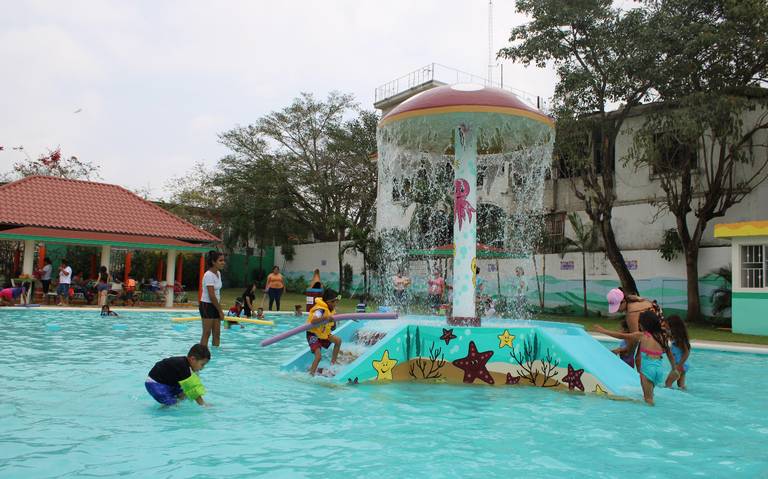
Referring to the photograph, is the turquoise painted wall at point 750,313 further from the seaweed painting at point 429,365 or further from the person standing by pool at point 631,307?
the seaweed painting at point 429,365

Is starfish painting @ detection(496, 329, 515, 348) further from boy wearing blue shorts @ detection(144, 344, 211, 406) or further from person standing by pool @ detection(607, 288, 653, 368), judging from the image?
boy wearing blue shorts @ detection(144, 344, 211, 406)

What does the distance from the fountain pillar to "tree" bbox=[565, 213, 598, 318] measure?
17110mm

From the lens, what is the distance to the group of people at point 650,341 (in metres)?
7.64

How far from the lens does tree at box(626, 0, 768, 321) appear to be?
61.0ft

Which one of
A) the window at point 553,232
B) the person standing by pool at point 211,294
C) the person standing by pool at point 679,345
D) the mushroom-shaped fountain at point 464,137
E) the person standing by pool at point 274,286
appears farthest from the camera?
the window at point 553,232

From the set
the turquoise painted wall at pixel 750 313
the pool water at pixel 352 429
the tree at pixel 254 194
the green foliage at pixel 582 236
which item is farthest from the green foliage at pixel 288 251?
the pool water at pixel 352 429

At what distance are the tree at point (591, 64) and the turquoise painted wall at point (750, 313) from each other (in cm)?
513

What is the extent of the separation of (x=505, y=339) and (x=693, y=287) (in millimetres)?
15926

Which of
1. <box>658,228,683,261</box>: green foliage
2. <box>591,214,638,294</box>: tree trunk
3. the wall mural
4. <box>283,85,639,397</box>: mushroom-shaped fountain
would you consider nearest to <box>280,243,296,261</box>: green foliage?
<box>591,214,638,294</box>: tree trunk

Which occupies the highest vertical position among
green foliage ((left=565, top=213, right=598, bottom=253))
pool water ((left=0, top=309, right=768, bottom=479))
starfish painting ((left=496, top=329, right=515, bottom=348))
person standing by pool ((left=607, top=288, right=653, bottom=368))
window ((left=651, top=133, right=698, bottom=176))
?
window ((left=651, top=133, right=698, bottom=176))

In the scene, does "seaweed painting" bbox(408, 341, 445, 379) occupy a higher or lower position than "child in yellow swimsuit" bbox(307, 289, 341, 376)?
lower

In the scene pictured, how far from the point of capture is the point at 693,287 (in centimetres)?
2170

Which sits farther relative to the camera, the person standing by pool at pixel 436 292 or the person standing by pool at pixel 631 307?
the person standing by pool at pixel 436 292

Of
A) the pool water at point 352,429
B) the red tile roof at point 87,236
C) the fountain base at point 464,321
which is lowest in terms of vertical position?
the pool water at point 352,429
